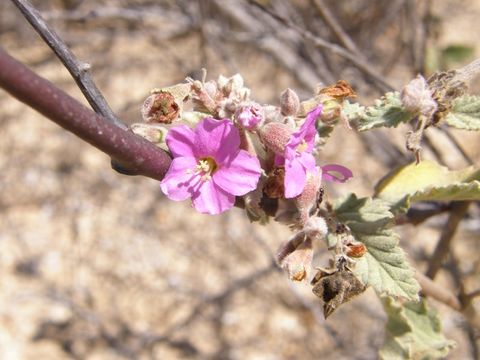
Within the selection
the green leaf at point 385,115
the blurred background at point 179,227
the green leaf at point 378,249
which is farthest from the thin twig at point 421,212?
the blurred background at point 179,227

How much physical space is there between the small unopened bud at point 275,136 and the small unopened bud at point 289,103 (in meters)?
0.07

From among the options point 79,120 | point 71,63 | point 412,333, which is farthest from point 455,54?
point 79,120

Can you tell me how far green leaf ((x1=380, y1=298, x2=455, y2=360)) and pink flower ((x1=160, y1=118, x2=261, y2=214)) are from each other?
1.71ft

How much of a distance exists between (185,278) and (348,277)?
255 centimetres

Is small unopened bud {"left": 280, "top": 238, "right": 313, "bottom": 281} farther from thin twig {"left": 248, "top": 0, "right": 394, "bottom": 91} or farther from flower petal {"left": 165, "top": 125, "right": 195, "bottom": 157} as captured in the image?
thin twig {"left": 248, "top": 0, "right": 394, "bottom": 91}

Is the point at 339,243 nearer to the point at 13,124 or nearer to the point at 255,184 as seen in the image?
the point at 255,184

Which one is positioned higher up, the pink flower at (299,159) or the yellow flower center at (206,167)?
the yellow flower center at (206,167)

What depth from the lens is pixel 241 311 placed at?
3.38 meters

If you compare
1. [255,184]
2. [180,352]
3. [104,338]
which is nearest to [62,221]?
[104,338]

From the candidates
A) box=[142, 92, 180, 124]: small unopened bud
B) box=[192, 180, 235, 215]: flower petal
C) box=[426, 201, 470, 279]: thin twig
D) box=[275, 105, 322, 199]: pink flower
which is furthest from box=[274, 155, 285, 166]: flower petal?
box=[426, 201, 470, 279]: thin twig

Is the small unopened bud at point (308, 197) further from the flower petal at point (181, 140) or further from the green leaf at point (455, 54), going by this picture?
the green leaf at point (455, 54)

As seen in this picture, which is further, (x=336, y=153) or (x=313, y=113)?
(x=336, y=153)

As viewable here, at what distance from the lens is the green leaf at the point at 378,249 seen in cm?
108

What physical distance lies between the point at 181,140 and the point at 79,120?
12.5 inches
